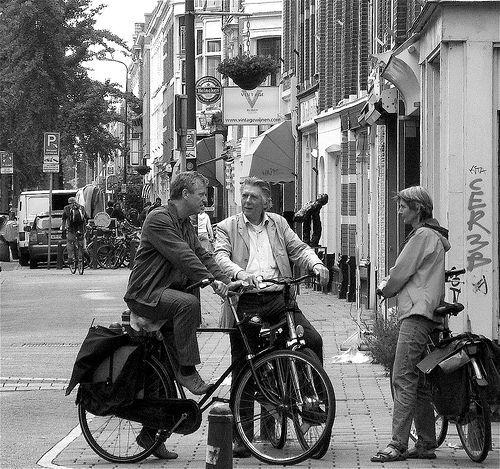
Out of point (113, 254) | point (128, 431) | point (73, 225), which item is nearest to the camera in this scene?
point (128, 431)

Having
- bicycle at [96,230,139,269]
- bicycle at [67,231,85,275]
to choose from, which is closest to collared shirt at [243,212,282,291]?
bicycle at [67,231,85,275]

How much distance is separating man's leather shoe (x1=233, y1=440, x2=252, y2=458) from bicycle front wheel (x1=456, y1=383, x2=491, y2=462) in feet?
4.48

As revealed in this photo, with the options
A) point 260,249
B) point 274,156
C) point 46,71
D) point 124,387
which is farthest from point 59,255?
point 124,387

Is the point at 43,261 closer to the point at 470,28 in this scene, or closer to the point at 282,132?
the point at 282,132

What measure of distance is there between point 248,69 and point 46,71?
16875 millimetres

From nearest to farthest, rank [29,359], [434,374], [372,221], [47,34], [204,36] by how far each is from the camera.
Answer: [434,374] → [29,359] → [372,221] → [47,34] → [204,36]

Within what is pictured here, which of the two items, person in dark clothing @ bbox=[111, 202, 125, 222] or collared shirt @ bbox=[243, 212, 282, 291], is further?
person in dark clothing @ bbox=[111, 202, 125, 222]

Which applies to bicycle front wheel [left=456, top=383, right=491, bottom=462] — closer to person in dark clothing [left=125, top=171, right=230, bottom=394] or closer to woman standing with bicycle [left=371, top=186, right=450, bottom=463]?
woman standing with bicycle [left=371, top=186, right=450, bottom=463]

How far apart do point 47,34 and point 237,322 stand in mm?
40007

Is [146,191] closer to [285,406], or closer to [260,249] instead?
[260,249]

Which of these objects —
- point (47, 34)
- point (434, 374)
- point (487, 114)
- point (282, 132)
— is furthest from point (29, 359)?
point (47, 34)

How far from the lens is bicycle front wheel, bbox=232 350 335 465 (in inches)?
352

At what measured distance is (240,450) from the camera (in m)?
9.35

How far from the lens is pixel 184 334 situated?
30.1 feet
